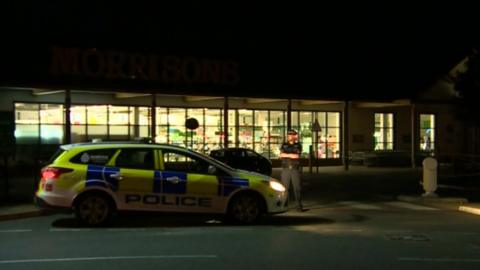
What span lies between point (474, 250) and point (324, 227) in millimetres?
3362

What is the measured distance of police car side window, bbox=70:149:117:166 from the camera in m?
12.0

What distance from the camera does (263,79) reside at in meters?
30.0

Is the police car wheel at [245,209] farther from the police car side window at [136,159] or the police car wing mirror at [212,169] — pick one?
the police car side window at [136,159]

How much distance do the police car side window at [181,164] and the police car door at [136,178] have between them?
0.26 metres

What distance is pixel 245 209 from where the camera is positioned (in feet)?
41.4

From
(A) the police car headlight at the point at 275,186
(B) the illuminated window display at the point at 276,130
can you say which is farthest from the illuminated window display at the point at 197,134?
(A) the police car headlight at the point at 275,186

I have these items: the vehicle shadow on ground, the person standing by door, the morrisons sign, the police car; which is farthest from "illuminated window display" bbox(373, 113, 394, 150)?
the police car

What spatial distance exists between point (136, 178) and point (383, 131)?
28641 mm

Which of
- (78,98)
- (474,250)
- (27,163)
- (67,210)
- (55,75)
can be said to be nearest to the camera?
(474,250)

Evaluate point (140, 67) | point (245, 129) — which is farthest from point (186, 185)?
point (245, 129)

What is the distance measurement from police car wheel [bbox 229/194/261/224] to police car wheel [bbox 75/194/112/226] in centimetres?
238

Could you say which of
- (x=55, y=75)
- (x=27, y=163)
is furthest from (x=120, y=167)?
(x=27, y=163)

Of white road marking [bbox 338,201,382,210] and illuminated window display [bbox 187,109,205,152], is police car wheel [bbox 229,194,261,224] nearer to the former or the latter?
white road marking [bbox 338,201,382,210]

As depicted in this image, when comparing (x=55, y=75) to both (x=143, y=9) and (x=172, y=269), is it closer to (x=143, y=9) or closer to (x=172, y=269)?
(x=143, y=9)
